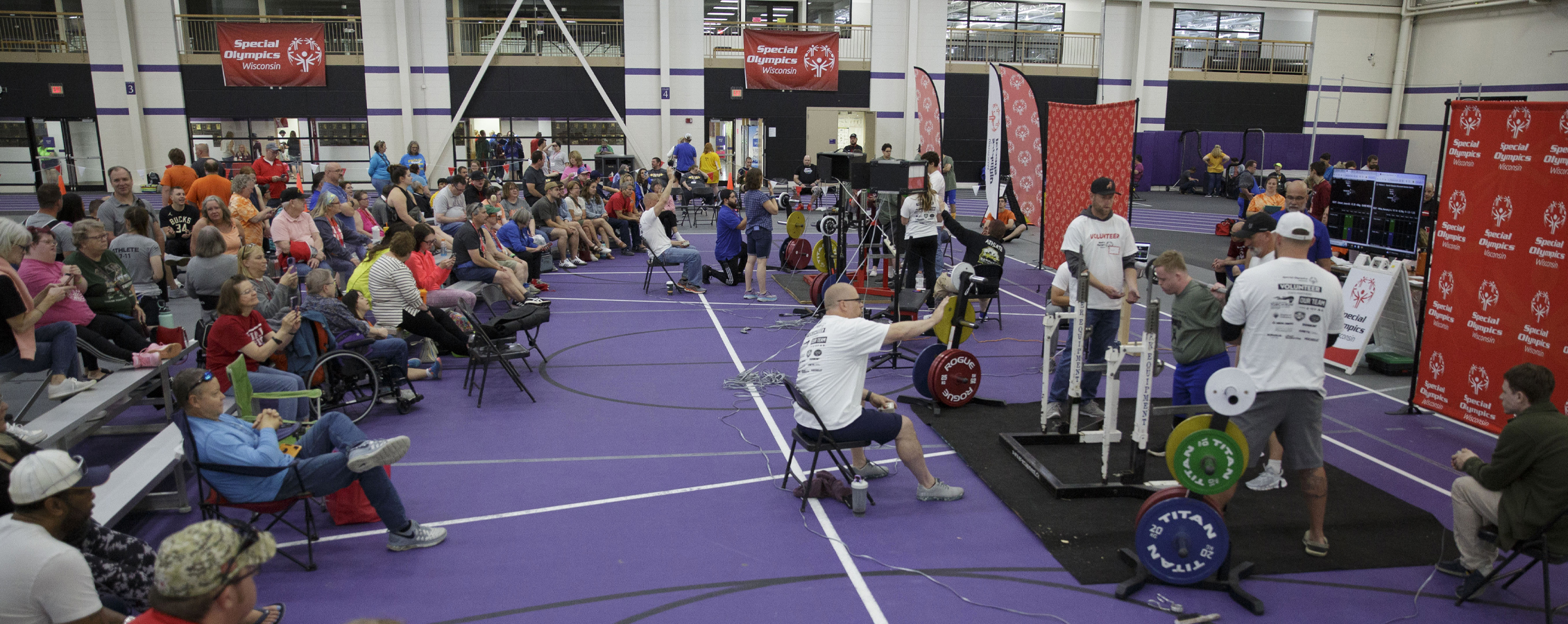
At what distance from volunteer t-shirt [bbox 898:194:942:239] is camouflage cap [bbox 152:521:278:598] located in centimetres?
760

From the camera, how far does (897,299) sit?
793cm

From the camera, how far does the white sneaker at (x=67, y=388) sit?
549cm

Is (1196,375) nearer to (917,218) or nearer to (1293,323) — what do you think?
(1293,323)

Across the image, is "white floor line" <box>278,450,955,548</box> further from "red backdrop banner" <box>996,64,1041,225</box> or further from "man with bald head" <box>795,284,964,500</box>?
"red backdrop banner" <box>996,64,1041,225</box>

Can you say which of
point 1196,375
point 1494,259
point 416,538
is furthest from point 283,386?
point 1494,259

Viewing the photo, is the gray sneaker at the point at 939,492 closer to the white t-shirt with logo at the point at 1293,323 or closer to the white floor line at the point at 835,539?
the white floor line at the point at 835,539

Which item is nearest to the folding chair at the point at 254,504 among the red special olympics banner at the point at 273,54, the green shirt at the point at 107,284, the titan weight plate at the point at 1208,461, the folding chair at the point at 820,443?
the green shirt at the point at 107,284

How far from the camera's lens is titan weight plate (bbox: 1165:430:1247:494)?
4.04 m

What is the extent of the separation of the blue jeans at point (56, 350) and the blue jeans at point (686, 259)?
21.9 ft

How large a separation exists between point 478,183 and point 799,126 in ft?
47.6

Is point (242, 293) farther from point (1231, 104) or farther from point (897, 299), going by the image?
point (1231, 104)

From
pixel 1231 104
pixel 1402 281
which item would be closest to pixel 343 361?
pixel 1402 281

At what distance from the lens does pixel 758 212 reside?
11047 mm

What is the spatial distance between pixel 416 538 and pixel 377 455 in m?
0.57
